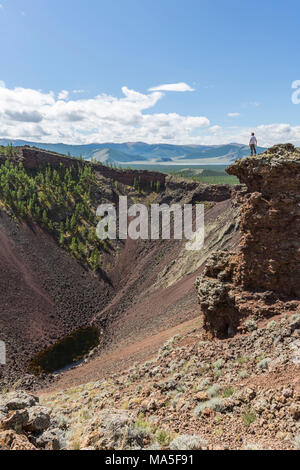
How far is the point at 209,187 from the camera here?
59.2 meters

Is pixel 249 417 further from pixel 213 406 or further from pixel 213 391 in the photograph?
pixel 213 391

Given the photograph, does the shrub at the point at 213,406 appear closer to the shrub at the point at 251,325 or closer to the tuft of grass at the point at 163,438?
the tuft of grass at the point at 163,438

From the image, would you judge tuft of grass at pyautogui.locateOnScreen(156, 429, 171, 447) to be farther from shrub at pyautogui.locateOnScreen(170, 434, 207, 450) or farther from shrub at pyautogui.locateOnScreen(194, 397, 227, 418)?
shrub at pyautogui.locateOnScreen(194, 397, 227, 418)

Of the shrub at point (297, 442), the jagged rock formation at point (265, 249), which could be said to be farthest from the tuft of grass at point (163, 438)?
the jagged rock formation at point (265, 249)

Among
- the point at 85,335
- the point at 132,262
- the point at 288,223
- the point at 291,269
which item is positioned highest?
the point at 288,223

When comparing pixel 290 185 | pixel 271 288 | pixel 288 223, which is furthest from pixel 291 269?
pixel 290 185

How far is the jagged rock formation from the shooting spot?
14234 mm

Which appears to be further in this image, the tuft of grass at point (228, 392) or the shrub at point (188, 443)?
the tuft of grass at point (228, 392)

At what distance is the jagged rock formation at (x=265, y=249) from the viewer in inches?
560

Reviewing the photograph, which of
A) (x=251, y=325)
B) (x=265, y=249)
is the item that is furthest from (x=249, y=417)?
(x=265, y=249)

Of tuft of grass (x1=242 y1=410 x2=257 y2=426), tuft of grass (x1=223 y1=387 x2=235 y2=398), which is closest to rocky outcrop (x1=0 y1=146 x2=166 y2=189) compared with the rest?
tuft of grass (x1=223 y1=387 x2=235 y2=398)

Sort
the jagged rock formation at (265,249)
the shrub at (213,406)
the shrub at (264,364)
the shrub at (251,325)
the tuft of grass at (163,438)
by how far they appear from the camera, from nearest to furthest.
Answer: the tuft of grass at (163,438) < the shrub at (213,406) < the shrub at (264,364) < the shrub at (251,325) < the jagged rock formation at (265,249)

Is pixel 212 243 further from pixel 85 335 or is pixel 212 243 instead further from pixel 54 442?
pixel 54 442
